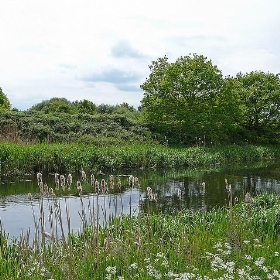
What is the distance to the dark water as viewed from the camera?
43.9 ft

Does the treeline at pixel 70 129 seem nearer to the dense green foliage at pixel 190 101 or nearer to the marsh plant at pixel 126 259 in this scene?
the dense green foliage at pixel 190 101

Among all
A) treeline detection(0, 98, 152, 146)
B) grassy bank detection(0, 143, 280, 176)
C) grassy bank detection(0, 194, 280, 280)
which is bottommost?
grassy bank detection(0, 194, 280, 280)

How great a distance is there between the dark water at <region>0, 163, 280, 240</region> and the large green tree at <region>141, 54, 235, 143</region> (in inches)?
396

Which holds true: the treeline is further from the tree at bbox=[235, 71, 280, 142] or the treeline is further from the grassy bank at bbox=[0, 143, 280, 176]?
the tree at bbox=[235, 71, 280, 142]

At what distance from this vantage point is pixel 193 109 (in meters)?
41.4

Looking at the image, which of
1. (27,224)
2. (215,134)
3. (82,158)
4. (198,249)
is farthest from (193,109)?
(198,249)

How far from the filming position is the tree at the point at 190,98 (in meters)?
41.1

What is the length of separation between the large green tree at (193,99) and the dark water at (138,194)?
10.1m

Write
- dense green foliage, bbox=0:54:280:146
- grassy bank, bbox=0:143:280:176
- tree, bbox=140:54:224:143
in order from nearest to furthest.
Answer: grassy bank, bbox=0:143:280:176 → dense green foliage, bbox=0:54:280:146 → tree, bbox=140:54:224:143

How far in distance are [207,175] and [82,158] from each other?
8464 millimetres

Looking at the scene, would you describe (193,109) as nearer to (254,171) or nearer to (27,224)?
(254,171)

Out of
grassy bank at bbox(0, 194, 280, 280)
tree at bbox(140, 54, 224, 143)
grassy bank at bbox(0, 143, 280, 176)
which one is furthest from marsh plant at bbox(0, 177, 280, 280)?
tree at bbox(140, 54, 224, 143)

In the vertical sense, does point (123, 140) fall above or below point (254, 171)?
above

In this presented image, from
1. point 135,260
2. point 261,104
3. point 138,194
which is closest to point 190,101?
point 261,104
